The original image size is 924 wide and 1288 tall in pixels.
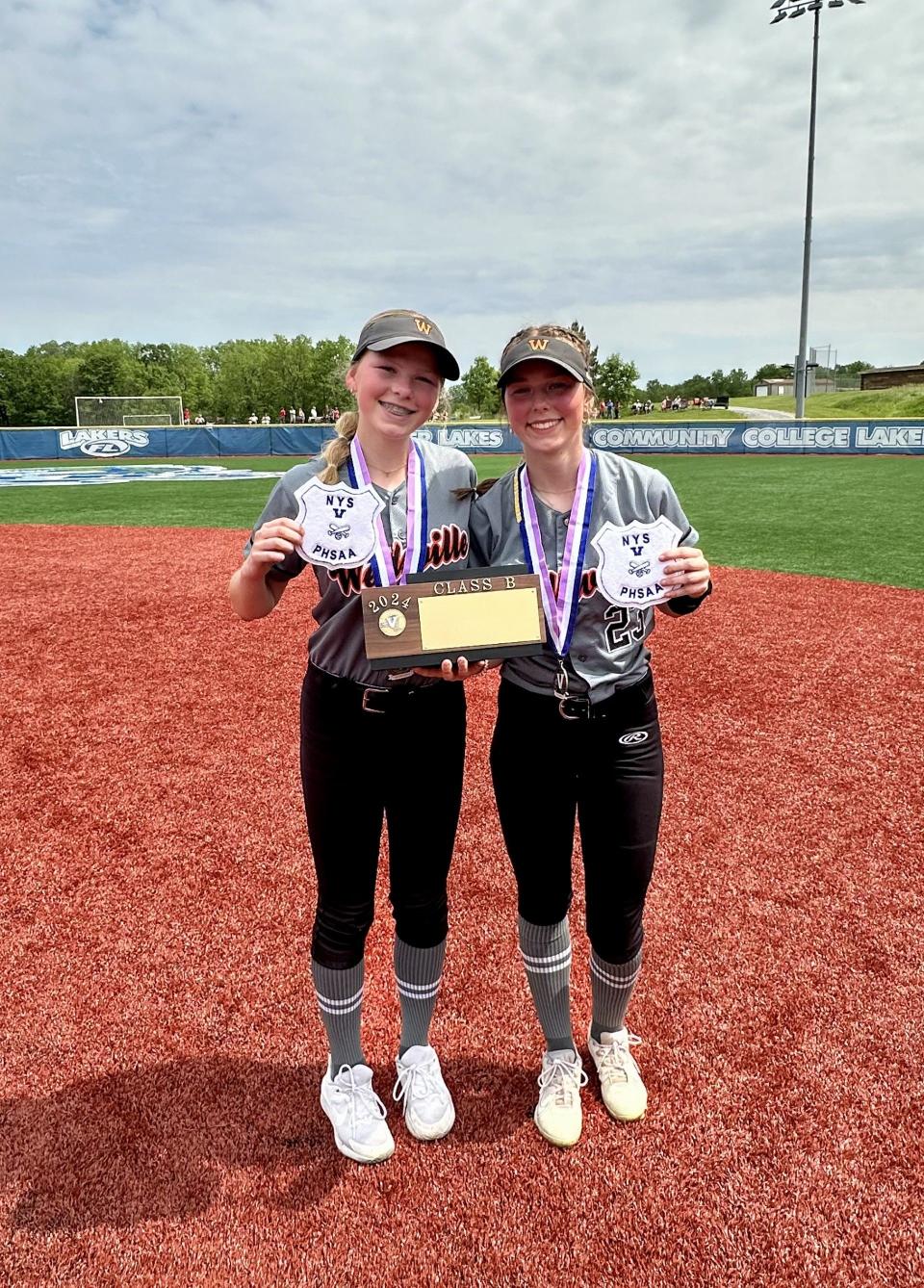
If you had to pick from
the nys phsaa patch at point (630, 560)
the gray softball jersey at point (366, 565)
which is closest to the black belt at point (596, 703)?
the nys phsaa patch at point (630, 560)

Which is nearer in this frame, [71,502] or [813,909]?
[813,909]

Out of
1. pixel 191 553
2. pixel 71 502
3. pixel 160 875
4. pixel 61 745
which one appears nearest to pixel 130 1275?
pixel 160 875

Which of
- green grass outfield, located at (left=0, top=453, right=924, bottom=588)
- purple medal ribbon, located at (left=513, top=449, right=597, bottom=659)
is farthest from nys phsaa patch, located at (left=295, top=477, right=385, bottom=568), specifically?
green grass outfield, located at (left=0, top=453, right=924, bottom=588)

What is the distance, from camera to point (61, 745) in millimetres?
5172

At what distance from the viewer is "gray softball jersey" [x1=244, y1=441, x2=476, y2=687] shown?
7.14 ft

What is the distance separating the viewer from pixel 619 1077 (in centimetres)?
256

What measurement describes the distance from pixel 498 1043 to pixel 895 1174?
1201 mm

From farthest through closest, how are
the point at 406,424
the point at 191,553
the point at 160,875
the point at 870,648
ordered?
the point at 191,553 → the point at 870,648 → the point at 160,875 → the point at 406,424

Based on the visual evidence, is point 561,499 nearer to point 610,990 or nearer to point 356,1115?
point 610,990

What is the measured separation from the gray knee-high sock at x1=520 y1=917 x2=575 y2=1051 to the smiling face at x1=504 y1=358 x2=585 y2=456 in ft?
4.64

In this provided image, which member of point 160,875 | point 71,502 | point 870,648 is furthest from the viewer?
point 71,502

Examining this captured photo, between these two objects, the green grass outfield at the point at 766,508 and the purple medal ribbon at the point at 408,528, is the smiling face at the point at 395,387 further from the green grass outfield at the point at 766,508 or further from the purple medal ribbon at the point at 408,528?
the green grass outfield at the point at 766,508

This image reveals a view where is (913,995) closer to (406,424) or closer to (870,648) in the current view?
(406,424)

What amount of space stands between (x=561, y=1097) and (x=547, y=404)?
6.66ft
